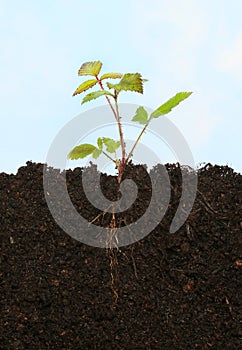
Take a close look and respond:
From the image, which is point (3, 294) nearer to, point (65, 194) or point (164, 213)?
point (65, 194)

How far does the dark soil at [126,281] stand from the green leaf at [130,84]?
1.33 feet

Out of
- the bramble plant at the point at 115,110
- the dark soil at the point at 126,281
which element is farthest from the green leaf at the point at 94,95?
the dark soil at the point at 126,281

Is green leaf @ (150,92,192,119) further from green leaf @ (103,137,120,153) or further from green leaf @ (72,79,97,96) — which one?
green leaf @ (72,79,97,96)

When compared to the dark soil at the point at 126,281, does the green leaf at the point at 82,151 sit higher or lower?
higher

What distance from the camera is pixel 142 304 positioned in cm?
241

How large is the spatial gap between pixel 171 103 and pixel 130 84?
23 cm

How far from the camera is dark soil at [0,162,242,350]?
7.90ft

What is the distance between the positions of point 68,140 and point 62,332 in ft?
3.15

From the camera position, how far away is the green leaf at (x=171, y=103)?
238 cm

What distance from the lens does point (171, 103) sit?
2.39 meters

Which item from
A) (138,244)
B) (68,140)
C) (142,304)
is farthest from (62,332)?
(68,140)

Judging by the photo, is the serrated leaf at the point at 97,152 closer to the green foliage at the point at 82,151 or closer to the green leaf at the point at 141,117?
the green foliage at the point at 82,151

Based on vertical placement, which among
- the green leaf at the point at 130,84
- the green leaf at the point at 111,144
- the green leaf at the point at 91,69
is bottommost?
the green leaf at the point at 111,144

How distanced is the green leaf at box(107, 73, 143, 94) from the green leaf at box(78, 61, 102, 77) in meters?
0.13
